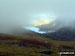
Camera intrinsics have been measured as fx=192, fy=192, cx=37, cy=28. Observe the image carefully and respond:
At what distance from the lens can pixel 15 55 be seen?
169500 mm

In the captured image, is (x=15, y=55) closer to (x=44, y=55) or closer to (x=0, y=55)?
(x=0, y=55)

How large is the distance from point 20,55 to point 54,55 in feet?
118

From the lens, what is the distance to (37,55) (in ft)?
580

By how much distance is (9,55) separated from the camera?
16875cm

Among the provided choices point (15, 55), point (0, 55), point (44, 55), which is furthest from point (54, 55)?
point (0, 55)

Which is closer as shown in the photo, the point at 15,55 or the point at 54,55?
the point at 15,55

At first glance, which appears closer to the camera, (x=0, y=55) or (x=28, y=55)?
(x=0, y=55)

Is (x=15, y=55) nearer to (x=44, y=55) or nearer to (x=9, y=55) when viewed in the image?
(x=9, y=55)

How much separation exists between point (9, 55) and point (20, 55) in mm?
9658

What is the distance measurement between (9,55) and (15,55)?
5233 mm

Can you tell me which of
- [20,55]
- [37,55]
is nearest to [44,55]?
[37,55]

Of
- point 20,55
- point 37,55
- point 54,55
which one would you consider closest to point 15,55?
point 20,55

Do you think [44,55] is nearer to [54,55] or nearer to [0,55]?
[54,55]

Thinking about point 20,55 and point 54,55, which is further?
point 54,55
